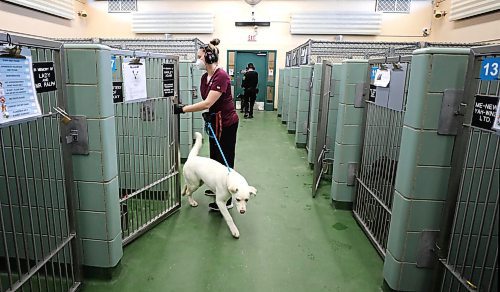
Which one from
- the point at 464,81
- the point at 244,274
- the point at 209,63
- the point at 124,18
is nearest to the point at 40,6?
the point at 124,18

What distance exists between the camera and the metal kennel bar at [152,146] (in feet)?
9.08

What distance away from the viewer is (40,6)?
797cm

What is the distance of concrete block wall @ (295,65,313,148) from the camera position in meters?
5.16

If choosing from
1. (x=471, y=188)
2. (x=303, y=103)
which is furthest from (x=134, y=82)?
(x=303, y=103)

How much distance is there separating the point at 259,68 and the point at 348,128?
7.98 metres

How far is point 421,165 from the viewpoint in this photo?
1.75 m

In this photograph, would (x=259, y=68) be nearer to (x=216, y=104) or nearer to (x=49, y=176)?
(x=216, y=104)

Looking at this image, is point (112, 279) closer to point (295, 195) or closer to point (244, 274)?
point (244, 274)

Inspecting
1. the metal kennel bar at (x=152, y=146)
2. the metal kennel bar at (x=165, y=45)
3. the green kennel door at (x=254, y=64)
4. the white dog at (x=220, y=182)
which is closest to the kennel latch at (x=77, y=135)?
the metal kennel bar at (x=152, y=146)

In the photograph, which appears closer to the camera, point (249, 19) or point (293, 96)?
point (293, 96)

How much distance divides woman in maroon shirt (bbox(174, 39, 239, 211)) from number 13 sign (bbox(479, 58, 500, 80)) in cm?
182

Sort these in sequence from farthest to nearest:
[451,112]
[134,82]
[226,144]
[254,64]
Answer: [254,64]
[226,144]
[134,82]
[451,112]

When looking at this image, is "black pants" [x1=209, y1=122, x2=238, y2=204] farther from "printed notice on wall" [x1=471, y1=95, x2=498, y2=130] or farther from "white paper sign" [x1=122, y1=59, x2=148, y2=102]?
"printed notice on wall" [x1=471, y1=95, x2=498, y2=130]

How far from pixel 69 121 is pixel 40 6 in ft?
27.1
